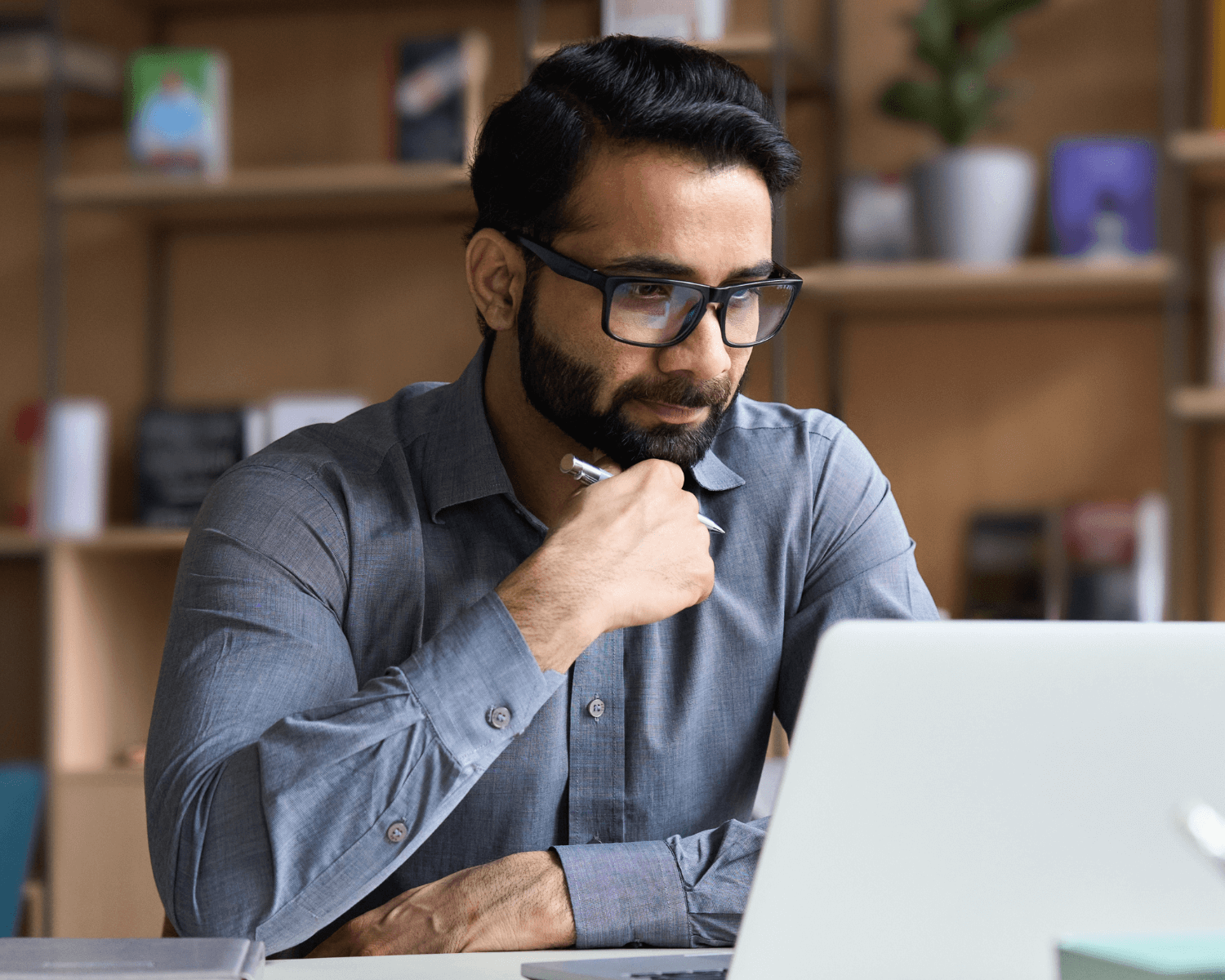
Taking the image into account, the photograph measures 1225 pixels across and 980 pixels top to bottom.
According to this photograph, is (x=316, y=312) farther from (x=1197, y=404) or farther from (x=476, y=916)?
(x=476, y=916)

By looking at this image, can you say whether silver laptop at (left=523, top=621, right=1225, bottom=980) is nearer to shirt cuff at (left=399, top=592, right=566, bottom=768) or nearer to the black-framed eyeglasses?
shirt cuff at (left=399, top=592, right=566, bottom=768)

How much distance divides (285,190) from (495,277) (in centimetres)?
129

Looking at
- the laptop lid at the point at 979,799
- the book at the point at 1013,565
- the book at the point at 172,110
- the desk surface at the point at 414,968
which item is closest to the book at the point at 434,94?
the book at the point at 172,110

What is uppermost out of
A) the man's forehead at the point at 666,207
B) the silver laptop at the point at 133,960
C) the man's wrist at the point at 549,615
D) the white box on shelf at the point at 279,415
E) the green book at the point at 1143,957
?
the man's forehead at the point at 666,207

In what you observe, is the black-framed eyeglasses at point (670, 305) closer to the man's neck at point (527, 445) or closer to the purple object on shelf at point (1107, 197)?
the man's neck at point (527, 445)

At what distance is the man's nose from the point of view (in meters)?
1.17

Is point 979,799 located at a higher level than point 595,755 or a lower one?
higher

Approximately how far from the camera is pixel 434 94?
2.48 m

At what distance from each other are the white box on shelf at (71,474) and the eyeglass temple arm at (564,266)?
61.0 inches

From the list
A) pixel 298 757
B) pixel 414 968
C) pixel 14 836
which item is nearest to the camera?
pixel 414 968

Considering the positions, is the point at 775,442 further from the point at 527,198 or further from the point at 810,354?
the point at 810,354

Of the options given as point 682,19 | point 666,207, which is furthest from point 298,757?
point 682,19

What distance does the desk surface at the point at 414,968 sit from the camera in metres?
0.79

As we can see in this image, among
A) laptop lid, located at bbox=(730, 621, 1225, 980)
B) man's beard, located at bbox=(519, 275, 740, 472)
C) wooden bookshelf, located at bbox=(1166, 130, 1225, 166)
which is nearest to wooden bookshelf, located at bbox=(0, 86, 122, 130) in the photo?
man's beard, located at bbox=(519, 275, 740, 472)
